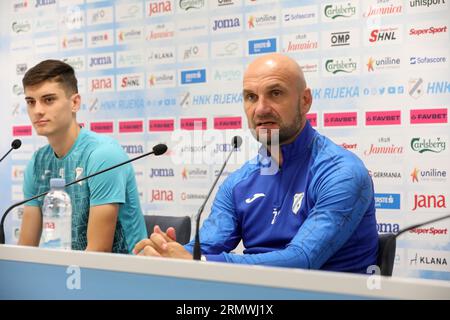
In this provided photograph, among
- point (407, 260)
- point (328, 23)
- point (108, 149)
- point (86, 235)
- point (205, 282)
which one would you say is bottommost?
point (407, 260)

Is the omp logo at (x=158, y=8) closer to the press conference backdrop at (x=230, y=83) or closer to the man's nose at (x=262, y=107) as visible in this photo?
the press conference backdrop at (x=230, y=83)

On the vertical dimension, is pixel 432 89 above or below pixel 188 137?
above

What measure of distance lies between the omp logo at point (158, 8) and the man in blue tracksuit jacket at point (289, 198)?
195 centimetres

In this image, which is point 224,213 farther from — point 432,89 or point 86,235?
Result: point 432,89

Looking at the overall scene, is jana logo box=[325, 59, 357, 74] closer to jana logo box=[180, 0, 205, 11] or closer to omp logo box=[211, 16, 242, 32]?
omp logo box=[211, 16, 242, 32]

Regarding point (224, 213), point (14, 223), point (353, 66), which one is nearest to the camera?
point (224, 213)

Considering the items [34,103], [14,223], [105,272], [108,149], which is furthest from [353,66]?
[14,223]

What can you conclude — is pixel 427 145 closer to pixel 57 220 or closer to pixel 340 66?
pixel 340 66

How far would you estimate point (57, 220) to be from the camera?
2.25 metres

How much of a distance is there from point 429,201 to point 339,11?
1.16 meters

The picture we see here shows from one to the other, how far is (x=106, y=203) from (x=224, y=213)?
57 centimetres

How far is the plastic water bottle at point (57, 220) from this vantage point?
2.13 meters

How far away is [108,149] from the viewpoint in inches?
93.4

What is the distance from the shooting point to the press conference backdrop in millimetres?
2963
